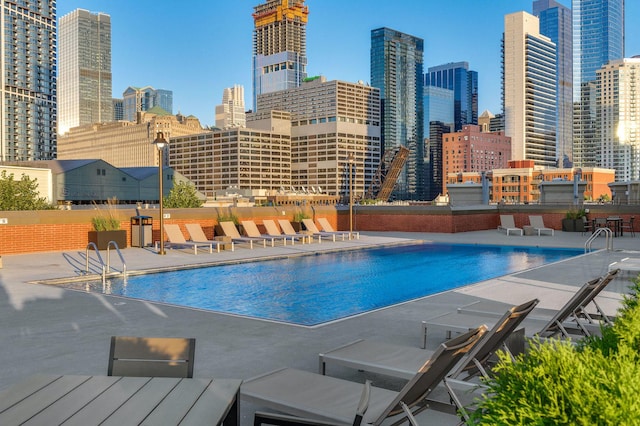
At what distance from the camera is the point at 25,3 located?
15825 cm

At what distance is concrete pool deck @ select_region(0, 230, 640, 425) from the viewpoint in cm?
575

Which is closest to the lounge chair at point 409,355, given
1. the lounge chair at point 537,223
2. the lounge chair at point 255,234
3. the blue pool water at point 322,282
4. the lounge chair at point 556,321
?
the lounge chair at point 556,321

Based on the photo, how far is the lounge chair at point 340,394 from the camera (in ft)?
10.6

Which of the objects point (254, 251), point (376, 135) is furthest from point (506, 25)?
point (254, 251)

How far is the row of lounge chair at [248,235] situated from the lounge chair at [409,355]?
1318 centimetres

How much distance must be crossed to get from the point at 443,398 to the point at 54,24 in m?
188

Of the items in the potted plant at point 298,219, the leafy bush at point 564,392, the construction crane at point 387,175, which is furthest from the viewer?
the construction crane at point 387,175

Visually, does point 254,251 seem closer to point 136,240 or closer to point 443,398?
point 136,240

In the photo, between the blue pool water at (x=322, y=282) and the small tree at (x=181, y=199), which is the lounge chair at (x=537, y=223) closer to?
the blue pool water at (x=322, y=282)

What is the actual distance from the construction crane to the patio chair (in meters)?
97.4

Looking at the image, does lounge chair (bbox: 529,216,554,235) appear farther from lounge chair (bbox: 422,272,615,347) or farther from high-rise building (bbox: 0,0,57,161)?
high-rise building (bbox: 0,0,57,161)

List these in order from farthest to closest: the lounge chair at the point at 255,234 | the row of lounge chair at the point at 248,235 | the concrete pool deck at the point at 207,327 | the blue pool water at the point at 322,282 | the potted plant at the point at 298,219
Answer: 1. the potted plant at the point at 298,219
2. the lounge chair at the point at 255,234
3. the row of lounge chair at the point at 248,235
4. the blue pool water at the point at 322,282
5. the concrete pool deck at the point at 207,327

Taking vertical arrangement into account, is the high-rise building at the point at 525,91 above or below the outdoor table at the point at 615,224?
above

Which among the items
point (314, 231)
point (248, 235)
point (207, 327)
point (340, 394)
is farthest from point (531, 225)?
point (340, 394)
